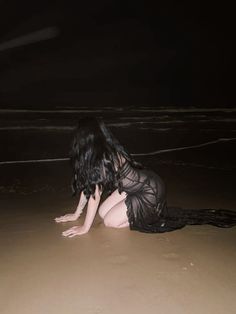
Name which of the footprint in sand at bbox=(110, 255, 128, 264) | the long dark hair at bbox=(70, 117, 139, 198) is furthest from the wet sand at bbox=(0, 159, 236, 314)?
the long dark hair at bbox=(70, 117, 139, 198)

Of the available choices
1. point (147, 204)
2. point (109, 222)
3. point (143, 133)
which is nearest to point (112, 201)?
point (109, 222)

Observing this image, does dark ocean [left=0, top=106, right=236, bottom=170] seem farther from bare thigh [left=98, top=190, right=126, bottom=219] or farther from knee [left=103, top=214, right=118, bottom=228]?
knee [left=103, top=214, right=118, bottom=228]

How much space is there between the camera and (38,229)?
3.70m

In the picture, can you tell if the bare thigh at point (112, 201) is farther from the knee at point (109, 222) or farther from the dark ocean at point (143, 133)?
the dark ocean at point (143, 133)

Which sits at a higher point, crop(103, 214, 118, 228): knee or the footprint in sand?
Answer: crop(103, 214, 118, 228): knee

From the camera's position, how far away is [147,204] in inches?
146

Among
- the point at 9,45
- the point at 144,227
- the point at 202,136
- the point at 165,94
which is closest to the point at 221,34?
the point at 165,94

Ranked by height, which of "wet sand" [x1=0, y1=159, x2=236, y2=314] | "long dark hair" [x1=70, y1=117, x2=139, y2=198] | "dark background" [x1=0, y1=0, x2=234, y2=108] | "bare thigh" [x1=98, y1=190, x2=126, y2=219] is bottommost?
"wet sand" [x1=0, y1=159, x2=236, y2=314]

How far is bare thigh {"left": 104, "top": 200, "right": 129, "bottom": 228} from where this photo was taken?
3729 millimetres

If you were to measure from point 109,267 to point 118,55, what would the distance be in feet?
64.7

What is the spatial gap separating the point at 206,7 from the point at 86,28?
750 cm

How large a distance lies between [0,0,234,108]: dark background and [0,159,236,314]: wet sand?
12.5 meters

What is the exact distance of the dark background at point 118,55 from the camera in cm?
1811

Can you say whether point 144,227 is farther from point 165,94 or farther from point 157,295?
point 165,94
